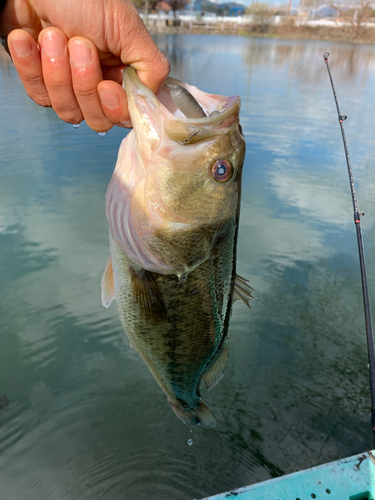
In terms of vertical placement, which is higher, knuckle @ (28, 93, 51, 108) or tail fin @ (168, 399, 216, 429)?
knuckle @ (28, 93, 51, 108)

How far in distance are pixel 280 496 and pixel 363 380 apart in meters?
2.13

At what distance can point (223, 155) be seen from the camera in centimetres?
130

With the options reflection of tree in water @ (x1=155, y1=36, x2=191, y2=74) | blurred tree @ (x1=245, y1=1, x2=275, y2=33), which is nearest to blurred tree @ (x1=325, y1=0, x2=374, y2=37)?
blurred tree @ (x1=245, y1=1, x2=275, y2=33)

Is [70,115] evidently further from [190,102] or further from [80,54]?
[190,102]

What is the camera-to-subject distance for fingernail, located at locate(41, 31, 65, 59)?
1154 mm

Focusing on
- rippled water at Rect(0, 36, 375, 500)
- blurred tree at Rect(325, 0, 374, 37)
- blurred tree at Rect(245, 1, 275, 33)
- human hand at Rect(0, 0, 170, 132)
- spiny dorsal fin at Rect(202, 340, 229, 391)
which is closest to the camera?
human hand at Rect(0, 0, 170, 132)

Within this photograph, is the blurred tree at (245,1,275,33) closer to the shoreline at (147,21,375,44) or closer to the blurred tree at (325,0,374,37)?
the shoreline at (147,21,375,44)

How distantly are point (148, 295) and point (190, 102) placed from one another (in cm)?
81

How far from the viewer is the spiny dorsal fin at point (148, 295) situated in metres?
1.53

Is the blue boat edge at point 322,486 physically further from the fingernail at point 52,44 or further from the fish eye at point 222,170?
the fingernail at point 52,44

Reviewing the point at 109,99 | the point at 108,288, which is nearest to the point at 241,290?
the point at 108,288

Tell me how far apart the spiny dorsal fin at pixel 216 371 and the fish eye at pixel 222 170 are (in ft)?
3.04

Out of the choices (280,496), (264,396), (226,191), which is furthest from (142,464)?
(226,191)

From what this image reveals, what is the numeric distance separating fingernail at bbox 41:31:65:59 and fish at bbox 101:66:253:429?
0.23 meters
